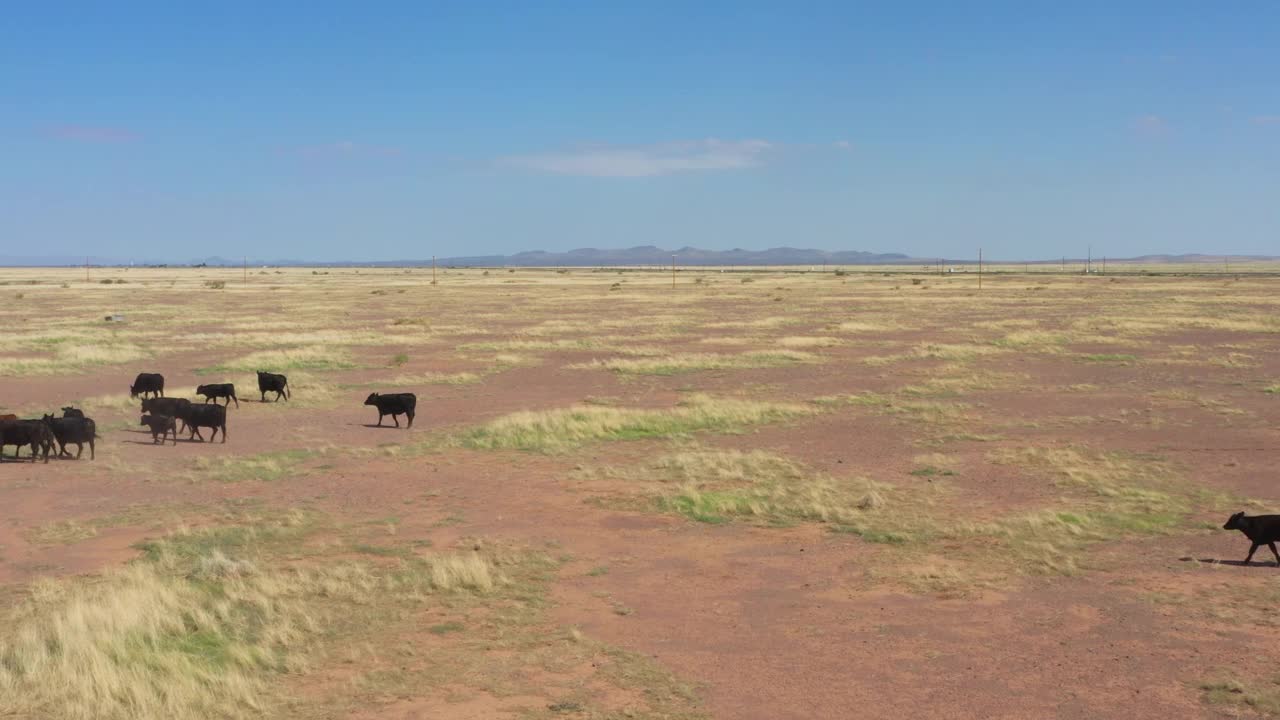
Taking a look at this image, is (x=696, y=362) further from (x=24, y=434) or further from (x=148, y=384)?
(x=24, y=434)

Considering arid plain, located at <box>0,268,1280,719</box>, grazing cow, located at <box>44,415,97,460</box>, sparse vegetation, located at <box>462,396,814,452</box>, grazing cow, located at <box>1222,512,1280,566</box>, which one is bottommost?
arid plain, located at <box>0,268,1280,719</box>

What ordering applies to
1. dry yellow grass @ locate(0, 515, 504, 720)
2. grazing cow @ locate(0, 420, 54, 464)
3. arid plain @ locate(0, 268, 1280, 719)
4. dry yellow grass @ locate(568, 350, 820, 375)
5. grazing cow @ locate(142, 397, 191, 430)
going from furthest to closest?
dry yellow grass @ locate(568, 350, 820, 375) → grazing cow @ locate(142, 397, 191, 430) → grazing cow @ locate(0, 420, 54, 464) → arid plain @ locate(0, 268, 1280, 719) → dry yellow grass @ locate(0, 515, 504, 720)

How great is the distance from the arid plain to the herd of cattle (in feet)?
1.63

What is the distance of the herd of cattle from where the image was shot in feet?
59.2

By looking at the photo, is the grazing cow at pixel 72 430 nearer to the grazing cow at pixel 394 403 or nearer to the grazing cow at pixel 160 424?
the grazing cow at pixel 160 424

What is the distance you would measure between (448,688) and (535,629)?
5.36 ft

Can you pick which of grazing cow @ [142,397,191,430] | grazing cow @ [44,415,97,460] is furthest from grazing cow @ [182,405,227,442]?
grazing cow @ [44,415,97,460]

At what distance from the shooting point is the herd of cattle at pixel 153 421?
59.2 feet

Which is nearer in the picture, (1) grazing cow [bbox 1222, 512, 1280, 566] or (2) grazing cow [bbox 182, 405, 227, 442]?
(1) grazing cow [bbox 1222, 512, 1280, 566]

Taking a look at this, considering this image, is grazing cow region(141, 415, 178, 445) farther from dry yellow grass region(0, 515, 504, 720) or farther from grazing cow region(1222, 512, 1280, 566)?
grazing cow region(1222, 512, 1280, 566)

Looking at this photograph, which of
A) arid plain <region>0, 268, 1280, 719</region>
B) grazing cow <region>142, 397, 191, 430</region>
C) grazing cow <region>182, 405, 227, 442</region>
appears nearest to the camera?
arid plain <region>0, 268, 1280, 719</region>

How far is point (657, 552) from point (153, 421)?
13094 mm

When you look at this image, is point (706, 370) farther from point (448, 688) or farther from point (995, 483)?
point (448, 688)

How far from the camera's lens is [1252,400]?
→ 85.5 feet
